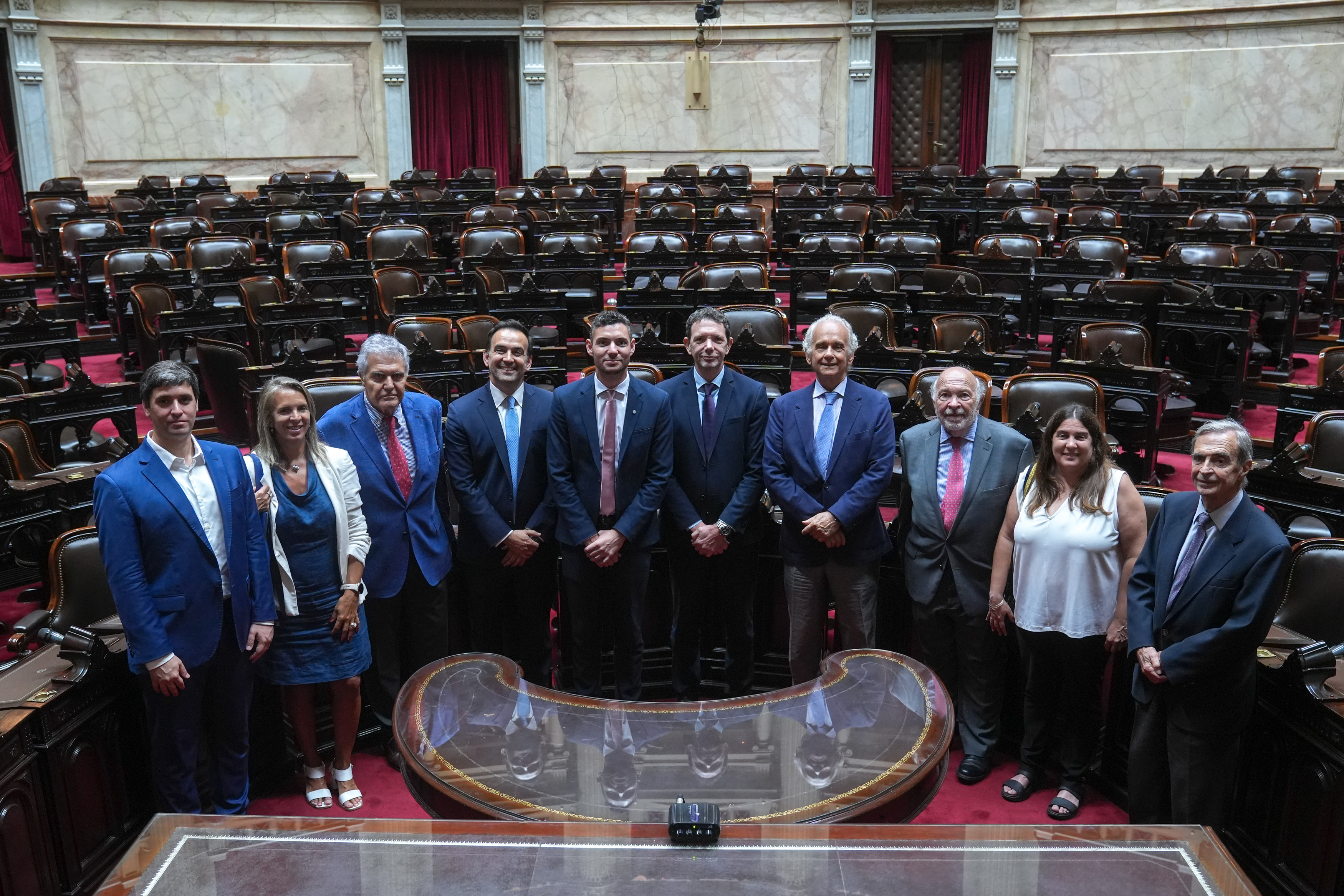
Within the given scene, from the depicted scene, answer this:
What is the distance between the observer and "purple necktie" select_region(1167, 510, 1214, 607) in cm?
292

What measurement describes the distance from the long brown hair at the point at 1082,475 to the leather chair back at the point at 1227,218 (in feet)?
23.1

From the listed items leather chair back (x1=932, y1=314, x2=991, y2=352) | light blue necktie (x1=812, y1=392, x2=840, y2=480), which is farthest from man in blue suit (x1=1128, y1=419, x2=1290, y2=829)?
leather chair back (x1=932, y1=314, x2=991, y2=352)

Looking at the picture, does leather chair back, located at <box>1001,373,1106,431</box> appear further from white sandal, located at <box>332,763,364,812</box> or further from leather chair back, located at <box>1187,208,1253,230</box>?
leather chair back, located at <box>1187,208,1253,230</box>

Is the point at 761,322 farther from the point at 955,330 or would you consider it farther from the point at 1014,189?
the point at 1014,189

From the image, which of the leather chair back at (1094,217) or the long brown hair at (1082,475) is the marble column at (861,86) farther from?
the long brown hair at (1082,475)

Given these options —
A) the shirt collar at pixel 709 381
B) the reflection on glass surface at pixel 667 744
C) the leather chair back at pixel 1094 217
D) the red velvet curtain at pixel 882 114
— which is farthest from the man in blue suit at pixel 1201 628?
the red velvet curtain at pixel 882 114

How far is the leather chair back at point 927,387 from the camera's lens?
5.00 m

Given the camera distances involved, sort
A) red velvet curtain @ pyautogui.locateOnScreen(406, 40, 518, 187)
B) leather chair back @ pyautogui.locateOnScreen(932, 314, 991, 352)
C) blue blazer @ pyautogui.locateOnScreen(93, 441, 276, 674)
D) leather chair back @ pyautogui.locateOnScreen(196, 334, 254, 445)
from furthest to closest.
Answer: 1. red velvet curtain @ pyautogui.locateOnScreen(406, 40, 518, 187)
2. leather chair back @ pyautogui.locateOnScreen(932, 314, 991, 352)
3. leather chair back @ pyautogui.locateOnScreen(196, 334, 254, 445)
4. blue blazer @ pyautogui.locateOnScreen(93, 441, 276, 674)

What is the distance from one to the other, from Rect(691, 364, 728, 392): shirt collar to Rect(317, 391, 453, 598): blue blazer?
2.95ft

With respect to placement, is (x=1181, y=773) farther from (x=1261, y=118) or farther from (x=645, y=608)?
(x=1261, y=118)

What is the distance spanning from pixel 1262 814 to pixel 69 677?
329 cm

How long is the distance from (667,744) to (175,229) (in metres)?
9.04

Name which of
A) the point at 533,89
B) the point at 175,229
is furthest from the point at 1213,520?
the point at 533,89

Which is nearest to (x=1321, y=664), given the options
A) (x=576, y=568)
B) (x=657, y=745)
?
(x=657, y=745)
